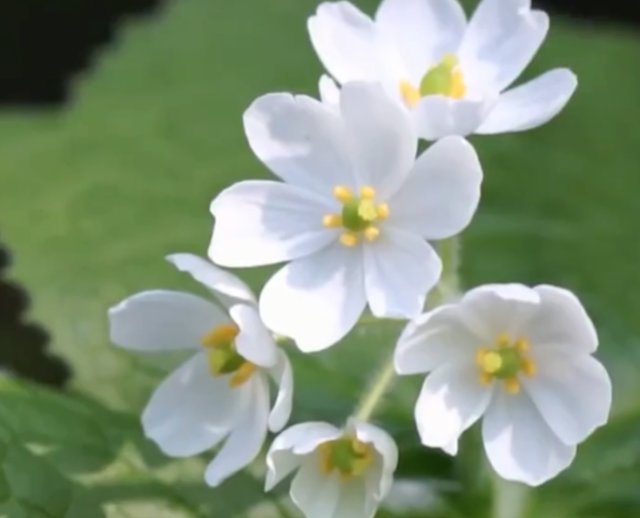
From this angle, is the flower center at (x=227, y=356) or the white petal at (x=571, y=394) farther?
the flower center at (x=227, y=356)

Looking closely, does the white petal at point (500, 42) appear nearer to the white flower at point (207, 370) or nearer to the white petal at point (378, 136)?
the white petal at point (378, 136)

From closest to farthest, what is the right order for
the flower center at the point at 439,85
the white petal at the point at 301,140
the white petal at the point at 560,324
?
1. the white petal at the point at 560,324
2. the white petal at the point at 301,140
3. the flower center at the point at 439,85

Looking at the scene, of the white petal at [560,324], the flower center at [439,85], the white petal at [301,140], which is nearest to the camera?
the white petal at [560,324]

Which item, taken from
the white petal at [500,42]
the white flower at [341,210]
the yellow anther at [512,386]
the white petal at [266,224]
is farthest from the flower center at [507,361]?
the white petal at [500,42]

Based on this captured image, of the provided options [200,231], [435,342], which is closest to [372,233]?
[435,342]

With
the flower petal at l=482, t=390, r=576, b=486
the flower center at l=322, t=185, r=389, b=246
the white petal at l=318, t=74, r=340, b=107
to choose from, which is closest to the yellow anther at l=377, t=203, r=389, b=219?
the flower center at l=322, t=185, r=389, b=246

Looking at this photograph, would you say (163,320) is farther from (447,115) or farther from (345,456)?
(447,115)

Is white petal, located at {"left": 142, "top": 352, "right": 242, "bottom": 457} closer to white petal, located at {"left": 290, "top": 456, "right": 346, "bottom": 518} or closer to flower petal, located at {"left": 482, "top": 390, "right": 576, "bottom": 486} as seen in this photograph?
white petal, located at {"left": 290, "top": 456, "right": 346, "bottom": 518}
